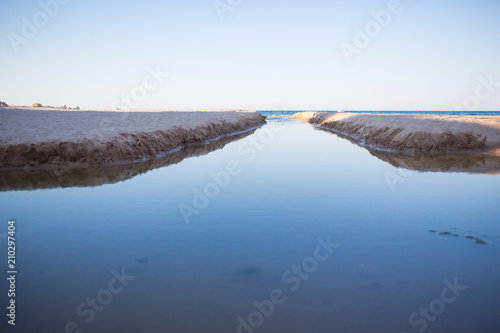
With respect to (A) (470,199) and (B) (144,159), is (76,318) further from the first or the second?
(B) (144,159)

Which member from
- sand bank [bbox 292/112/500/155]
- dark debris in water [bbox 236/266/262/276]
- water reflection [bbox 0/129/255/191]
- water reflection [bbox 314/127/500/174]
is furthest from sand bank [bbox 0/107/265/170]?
sand bank [bbox 292/112/500/155]

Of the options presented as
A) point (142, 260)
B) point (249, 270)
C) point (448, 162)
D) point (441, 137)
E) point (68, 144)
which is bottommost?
point (448, 162)

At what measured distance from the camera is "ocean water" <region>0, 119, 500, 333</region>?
133 inches

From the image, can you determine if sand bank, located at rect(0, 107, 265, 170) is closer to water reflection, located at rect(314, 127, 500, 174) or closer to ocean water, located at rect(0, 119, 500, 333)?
ocean water, located at rect(0, 119, 500, 333)

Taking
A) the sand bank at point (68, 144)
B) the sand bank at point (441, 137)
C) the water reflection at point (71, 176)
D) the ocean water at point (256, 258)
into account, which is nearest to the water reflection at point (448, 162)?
the sand bank at point (441, 137)

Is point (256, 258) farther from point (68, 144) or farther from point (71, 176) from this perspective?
point (68, 144)

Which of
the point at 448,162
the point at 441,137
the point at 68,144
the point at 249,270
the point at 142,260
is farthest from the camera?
the point at 441,137

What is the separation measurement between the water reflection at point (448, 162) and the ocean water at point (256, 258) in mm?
2799

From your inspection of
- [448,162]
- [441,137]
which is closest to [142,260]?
[448,162]

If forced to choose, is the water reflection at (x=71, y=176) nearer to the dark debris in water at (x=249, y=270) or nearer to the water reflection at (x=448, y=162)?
the dark debris in water at (x=249, y=270)

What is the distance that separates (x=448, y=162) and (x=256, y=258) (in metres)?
11.4

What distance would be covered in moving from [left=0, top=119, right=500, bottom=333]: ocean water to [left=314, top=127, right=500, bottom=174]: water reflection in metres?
2.80

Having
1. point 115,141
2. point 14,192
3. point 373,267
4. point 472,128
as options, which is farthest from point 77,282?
point 472,128

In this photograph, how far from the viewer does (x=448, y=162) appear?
12.9 m
